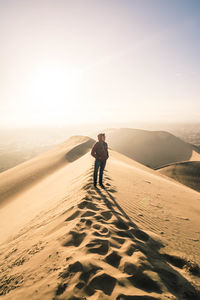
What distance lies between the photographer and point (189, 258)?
111 inches

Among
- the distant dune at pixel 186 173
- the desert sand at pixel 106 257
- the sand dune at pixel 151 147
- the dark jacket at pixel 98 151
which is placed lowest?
the sand dune at pixel 151 147

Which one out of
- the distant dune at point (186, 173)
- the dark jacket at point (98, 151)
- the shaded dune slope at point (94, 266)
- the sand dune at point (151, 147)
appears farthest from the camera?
the sand dune at point (151, 147)

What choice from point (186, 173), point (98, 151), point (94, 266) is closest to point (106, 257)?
point (94, 266)

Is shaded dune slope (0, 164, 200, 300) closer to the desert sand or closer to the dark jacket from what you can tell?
the desert sand

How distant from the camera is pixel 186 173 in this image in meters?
18.3


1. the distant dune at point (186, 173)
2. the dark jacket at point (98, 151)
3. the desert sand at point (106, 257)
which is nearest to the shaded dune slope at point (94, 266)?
the desert sand at point (106, 257)

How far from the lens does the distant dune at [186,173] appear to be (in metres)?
17.0

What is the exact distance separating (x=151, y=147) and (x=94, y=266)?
4982cm

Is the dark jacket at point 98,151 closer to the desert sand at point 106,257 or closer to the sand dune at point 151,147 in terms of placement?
the desert sand at point 106,257

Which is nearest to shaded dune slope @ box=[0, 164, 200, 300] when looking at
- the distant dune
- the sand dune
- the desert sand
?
the desert sand

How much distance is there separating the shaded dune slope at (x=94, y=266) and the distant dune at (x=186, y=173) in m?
16.1

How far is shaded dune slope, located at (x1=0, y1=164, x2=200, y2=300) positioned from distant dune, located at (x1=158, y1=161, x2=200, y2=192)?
52.8ft

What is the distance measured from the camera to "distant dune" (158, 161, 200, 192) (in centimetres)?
1696

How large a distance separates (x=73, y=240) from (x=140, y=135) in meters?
56.1
